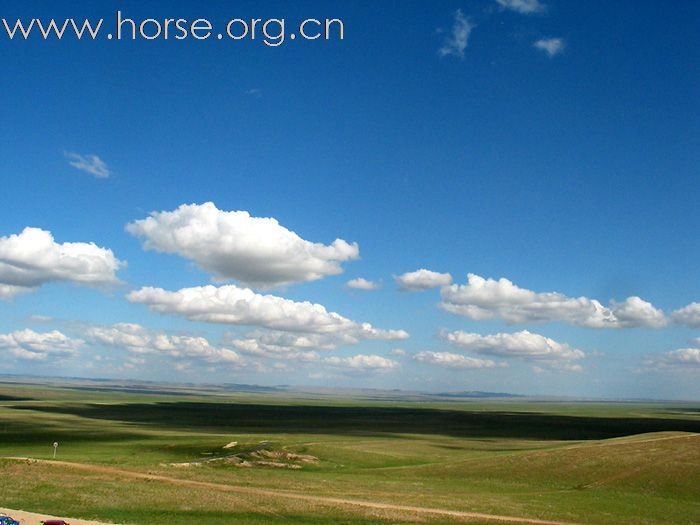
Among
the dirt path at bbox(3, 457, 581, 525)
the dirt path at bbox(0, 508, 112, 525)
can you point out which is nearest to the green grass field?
the dirt path at bbox(3, 457, 581, 525)

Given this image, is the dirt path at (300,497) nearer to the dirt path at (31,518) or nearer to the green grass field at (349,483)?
the dirt path at (31,518)

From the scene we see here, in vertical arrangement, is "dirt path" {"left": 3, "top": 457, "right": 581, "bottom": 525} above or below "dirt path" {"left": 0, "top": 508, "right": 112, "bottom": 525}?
below

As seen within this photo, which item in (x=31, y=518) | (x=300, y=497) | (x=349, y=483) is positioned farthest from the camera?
(x=349, y=483)

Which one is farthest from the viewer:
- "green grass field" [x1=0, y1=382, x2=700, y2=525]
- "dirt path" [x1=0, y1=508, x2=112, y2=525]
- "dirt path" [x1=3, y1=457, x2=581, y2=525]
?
"green grass field" [x1=0, y1=382, x2=700, y2=525]

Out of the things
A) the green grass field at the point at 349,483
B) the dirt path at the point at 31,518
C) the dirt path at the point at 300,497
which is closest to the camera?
the dirt path at the point at 31,518

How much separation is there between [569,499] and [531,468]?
1510 centimetres

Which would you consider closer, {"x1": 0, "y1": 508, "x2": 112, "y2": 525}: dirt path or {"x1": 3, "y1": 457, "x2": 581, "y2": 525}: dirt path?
{"x1": 0, "y1": 508, "x2": 112, "y2": 525}: dirt path

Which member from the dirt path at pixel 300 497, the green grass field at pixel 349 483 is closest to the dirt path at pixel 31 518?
the dirt path at pixel 300 497

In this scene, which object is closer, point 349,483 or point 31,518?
point 31,518

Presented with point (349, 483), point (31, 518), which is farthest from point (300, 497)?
point (31, 518)

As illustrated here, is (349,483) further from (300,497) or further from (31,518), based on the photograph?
(31,518)

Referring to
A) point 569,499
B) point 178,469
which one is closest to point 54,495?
point 178,469

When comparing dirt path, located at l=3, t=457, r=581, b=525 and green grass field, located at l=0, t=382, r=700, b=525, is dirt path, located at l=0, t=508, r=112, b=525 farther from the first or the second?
green grass field, located at l=0, t=382, r=700, b=525

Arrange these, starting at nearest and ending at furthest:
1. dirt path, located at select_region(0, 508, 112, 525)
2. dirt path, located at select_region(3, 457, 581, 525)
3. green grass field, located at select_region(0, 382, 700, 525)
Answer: dirt path, located at select_region(0, 508, 112, 525) < dirt path, located at select_region(3, 457, 581, 525) < green grass field, located at select_region(0, 382, 700, 525)
